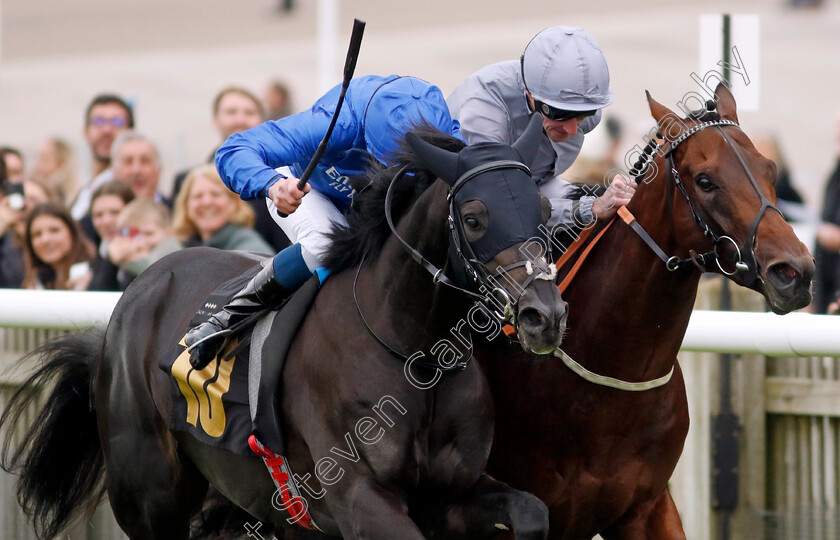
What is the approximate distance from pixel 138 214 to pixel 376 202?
3.08 m

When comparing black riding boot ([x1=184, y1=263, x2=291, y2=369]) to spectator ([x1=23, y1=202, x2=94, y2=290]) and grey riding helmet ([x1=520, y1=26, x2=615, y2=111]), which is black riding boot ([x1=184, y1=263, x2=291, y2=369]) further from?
spectator ([x1=23, y1=202, x2=94, y2=290])

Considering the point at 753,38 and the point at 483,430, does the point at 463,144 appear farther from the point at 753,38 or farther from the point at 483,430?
the point at 753,38

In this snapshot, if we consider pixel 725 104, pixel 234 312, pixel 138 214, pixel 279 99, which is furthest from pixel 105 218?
pixel 725 104

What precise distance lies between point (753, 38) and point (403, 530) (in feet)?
9.13

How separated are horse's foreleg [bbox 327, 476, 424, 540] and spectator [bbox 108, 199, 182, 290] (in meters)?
2.87

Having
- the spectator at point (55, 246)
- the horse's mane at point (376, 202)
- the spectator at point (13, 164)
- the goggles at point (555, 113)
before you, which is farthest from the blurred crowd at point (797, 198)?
the spectator at point (13, 164)

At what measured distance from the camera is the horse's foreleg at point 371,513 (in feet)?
10.8

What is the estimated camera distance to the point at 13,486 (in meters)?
5.24

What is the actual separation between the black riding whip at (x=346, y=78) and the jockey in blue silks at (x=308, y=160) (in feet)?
0.17

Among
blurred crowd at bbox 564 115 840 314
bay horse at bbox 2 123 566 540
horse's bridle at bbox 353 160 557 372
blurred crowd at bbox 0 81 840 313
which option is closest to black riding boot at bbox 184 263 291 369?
bay horse at bbox 2 123 566 540

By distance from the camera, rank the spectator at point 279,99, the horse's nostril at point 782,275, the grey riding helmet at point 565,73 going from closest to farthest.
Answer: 1. the horse's nostril at point 782,275
2. the grey riding helmet at point 565,73
3. the spectator at point 279,99

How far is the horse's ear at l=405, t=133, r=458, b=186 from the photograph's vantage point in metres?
3.26

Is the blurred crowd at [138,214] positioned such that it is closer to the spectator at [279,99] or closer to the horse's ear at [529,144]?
the spectator at [279,99]

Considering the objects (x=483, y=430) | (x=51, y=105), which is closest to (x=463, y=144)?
(x=483, y=430)
